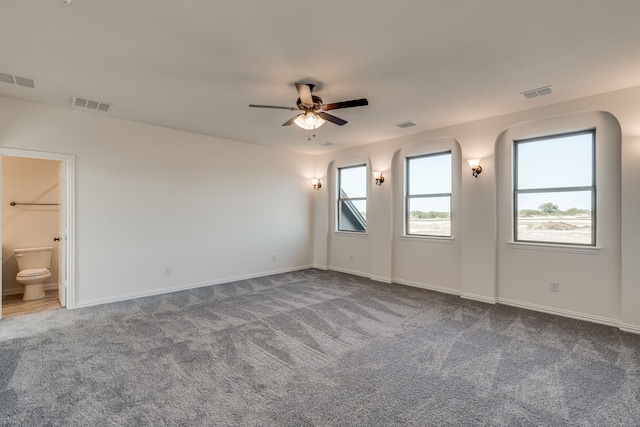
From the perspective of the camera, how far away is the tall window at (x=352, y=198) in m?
6.66

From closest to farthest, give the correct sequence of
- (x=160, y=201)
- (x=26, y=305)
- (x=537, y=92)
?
(x=537, y=92) → (x=26, y=305) → (x=160, y=201)

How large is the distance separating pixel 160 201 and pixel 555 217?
619 centimetres

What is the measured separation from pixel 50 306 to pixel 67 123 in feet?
8.87

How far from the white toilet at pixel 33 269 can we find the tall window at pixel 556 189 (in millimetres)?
7438

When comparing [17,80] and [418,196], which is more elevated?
[17,80]

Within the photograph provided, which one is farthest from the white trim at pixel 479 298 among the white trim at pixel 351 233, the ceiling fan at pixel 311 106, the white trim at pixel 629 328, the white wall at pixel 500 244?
the ceiling fan at pixel 311 106

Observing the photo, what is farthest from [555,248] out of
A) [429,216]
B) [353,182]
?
[353,182]

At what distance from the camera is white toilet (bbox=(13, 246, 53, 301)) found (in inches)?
177

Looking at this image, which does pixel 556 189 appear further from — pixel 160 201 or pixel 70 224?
pixel 70 224

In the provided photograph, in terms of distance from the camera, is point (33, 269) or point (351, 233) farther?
point (351, 233)

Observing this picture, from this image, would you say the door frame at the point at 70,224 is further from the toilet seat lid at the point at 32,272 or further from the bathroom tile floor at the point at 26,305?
the toilet seat lid at the point at 32,272

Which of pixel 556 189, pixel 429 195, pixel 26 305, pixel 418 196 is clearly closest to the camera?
pixel 556 189

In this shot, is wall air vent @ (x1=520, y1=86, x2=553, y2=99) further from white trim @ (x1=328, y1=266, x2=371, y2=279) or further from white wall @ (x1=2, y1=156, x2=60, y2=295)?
white wall @ (x1=2, y1=156, x2=60, y2=295)

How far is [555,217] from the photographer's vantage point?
4168 millimetres
